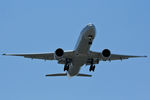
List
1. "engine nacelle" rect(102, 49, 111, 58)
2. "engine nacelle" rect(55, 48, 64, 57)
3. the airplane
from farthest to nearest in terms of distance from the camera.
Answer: "engine nacelle" rect(102, 49, 111, 58)
"engine nacelle" rect(55, 48, 64, 57)
the airplane

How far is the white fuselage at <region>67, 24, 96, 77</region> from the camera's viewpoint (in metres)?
33.5

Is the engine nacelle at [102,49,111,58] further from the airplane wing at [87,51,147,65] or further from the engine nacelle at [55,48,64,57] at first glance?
the engine nacelle at [55,48,64,57]

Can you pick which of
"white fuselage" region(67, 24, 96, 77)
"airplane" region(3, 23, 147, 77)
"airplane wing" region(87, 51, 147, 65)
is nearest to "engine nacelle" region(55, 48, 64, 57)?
"airplane" region(3, 23, 147, 77)

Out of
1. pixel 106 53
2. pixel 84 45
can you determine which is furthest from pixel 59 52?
pixel 106 53

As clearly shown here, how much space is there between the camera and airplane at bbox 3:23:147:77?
111ft

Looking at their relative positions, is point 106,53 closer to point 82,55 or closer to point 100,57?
point 100,57

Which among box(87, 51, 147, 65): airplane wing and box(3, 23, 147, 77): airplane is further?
box(87, 51, 147, 65): airplane wing

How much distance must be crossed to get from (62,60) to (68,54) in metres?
3.13

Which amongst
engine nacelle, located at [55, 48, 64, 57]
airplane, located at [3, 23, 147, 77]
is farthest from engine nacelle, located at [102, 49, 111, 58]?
engine nacelle, located at [55, 48, 64, 57]

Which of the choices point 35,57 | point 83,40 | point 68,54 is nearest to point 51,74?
point 35,57

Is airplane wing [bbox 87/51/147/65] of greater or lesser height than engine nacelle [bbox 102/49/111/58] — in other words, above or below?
below

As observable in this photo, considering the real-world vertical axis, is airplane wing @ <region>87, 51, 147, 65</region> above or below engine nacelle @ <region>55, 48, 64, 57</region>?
below

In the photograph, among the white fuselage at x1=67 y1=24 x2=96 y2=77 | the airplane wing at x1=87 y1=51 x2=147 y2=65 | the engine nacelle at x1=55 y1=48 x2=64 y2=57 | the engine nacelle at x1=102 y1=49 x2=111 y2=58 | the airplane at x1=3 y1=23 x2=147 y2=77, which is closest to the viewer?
the white fuselage at x1=67 y1=24 x2=96 y2=77

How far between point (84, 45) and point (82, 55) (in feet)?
4.83
